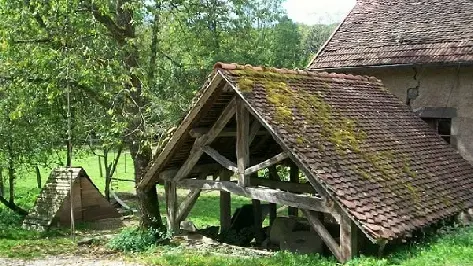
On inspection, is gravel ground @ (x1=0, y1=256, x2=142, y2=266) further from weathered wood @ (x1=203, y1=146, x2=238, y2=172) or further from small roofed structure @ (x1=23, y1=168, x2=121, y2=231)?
small roofed structure @ (x1=23, y1=168, x2=121, y2=231)

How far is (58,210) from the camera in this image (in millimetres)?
17656

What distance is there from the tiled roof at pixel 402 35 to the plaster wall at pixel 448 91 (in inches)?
16.9

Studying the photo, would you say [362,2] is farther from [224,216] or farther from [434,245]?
[434,245]

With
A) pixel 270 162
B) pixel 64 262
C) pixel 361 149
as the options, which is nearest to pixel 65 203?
pixel 64 262

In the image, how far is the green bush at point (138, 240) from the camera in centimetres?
1234

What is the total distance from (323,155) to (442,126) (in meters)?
6.89

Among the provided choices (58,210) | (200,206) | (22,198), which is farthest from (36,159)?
(200,206)

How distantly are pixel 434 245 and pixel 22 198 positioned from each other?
62.6 feet

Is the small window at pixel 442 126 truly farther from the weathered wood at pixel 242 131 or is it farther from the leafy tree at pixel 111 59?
the weathered wood at pixel 242 131

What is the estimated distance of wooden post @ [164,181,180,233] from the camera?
1226 cm

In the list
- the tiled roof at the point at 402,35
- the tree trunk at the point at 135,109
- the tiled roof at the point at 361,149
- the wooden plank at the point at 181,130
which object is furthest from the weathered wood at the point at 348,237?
the tiled roof at the point at 402,35

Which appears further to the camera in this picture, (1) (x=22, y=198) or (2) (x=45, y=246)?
(1) (x=22, y=198)

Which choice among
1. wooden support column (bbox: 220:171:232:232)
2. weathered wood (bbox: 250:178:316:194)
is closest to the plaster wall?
weathered wood (bbox: 250:178:316:194)

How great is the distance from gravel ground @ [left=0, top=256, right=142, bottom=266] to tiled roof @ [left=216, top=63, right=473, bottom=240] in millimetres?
4064
